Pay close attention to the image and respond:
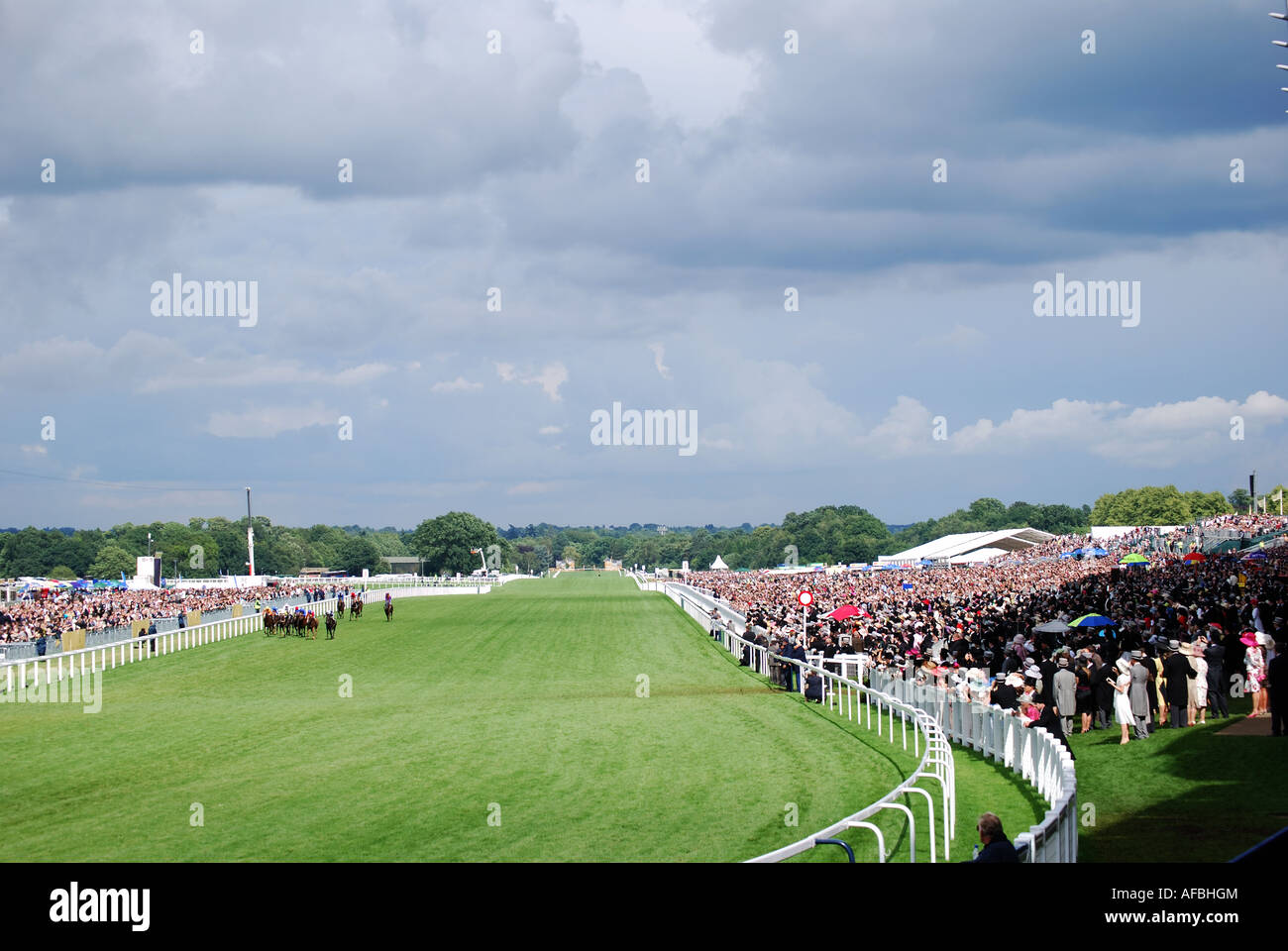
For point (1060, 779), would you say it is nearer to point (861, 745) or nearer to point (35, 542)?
point (861, 745)

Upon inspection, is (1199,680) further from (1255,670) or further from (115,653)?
(115,653)

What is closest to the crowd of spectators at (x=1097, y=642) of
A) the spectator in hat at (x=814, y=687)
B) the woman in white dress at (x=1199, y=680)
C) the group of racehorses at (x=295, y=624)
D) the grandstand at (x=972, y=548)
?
the woman in white dress at (x=1199, y=680)

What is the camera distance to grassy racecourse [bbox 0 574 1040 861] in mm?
Answer: 11188

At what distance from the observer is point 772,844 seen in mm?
10688

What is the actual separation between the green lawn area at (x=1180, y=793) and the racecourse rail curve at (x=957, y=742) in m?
0.70

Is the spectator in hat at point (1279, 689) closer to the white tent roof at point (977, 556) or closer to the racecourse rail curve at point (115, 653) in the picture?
the racecourse rail curve at point (115, 653)

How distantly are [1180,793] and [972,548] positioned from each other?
328ft

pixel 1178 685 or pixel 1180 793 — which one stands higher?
pixel 1178 685

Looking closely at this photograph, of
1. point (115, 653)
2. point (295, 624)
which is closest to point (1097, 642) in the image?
point (115, 653)

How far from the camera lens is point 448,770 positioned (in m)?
15.4

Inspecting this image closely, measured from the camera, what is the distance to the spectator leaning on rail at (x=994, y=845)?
22.5ft

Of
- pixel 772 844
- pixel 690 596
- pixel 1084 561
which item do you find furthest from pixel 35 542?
pixel 772 844

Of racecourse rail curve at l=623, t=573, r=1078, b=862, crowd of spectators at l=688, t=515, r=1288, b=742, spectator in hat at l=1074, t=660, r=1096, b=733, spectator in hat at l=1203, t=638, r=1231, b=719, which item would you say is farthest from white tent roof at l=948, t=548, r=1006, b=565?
spectator in hat at l=1074, t=660, r=1096, b=733
